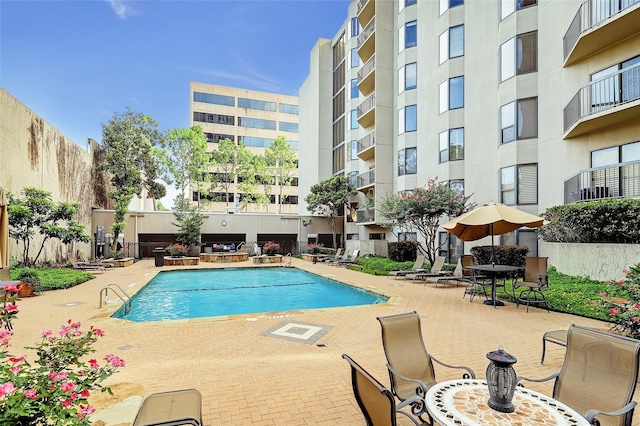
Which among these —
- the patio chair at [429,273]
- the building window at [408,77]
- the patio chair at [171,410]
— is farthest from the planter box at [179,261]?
the patio chair at [171,410]

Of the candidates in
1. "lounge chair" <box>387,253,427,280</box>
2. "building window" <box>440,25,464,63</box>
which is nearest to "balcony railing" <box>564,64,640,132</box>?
"lounge chair" <box>387,253,427,280</box>

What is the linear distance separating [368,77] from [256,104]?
99.1 feet

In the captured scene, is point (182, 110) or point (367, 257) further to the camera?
point (182, 110)

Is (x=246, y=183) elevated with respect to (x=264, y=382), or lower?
elevated

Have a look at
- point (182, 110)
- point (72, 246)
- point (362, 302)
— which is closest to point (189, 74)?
point (182, 110)

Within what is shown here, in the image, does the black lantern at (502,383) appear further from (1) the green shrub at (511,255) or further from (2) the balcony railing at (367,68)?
(2) the balcony railing at (367,68)

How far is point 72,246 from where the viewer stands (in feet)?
66.2

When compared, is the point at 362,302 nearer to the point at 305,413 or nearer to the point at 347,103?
the point at 305,413

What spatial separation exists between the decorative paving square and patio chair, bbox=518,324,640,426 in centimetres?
418

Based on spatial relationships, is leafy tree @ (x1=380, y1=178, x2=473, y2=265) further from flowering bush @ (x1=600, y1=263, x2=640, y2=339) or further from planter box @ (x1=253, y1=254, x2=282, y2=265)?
flowering bush @ (x1=600, y1=263, x2=640, y2=339)

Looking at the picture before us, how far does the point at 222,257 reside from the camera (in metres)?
24.7

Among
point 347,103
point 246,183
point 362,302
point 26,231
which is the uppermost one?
point 347,103

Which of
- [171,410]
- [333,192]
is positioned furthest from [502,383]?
[333,192]

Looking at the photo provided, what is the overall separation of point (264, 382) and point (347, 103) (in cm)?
2887
